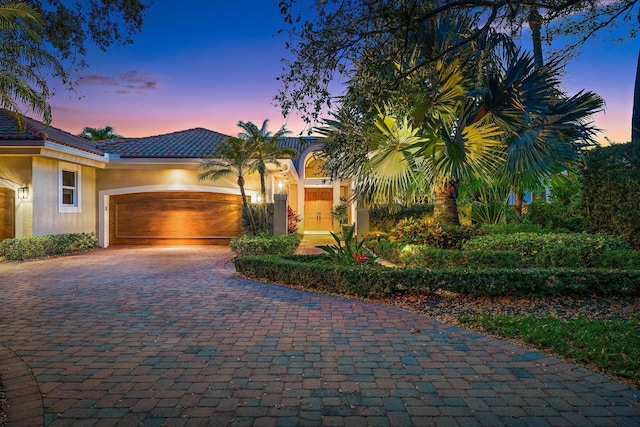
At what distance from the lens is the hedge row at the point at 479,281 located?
19.7ft

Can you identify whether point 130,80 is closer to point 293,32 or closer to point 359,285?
point 293,32

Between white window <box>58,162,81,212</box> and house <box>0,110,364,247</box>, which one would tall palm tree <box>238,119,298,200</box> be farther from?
white window <box>58,162,81,212</box>

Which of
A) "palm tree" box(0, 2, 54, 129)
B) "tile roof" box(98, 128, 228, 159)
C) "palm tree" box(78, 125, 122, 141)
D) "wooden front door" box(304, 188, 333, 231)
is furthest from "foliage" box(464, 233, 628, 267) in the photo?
"palm tree" box(78, 125, 122, 141)

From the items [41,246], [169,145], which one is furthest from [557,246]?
[169,145]

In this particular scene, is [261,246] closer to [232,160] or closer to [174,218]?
[232,160]

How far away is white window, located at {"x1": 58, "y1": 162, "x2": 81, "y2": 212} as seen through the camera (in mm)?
13711

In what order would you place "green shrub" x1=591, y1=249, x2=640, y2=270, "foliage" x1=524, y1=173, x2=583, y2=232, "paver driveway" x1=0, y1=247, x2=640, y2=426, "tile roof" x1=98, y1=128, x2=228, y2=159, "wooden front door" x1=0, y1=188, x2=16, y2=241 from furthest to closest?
1. "tile roof" x1=98, y1=128, x2=228, y2=159
2. "wooden front door" x1=0, y1=188, x2=16, y2=241
3. "foliage" x1=524, y1=173, x2=583, y2=232
4. "green shrub" x1=591, y1=249, x2=640, y2=270
5. "paver driveway" x1=0, y1=247, x2=640, y2=426

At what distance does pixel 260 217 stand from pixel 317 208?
8.80 m

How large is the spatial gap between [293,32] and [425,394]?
4.38 m

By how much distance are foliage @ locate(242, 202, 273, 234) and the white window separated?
6.13 m

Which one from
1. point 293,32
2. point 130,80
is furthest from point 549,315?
point 130,80

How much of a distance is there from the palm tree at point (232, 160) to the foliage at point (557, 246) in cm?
878

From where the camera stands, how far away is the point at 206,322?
5.29 meters

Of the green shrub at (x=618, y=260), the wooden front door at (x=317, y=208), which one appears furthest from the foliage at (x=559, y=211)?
the wooden front door at (x=317, y=208)
